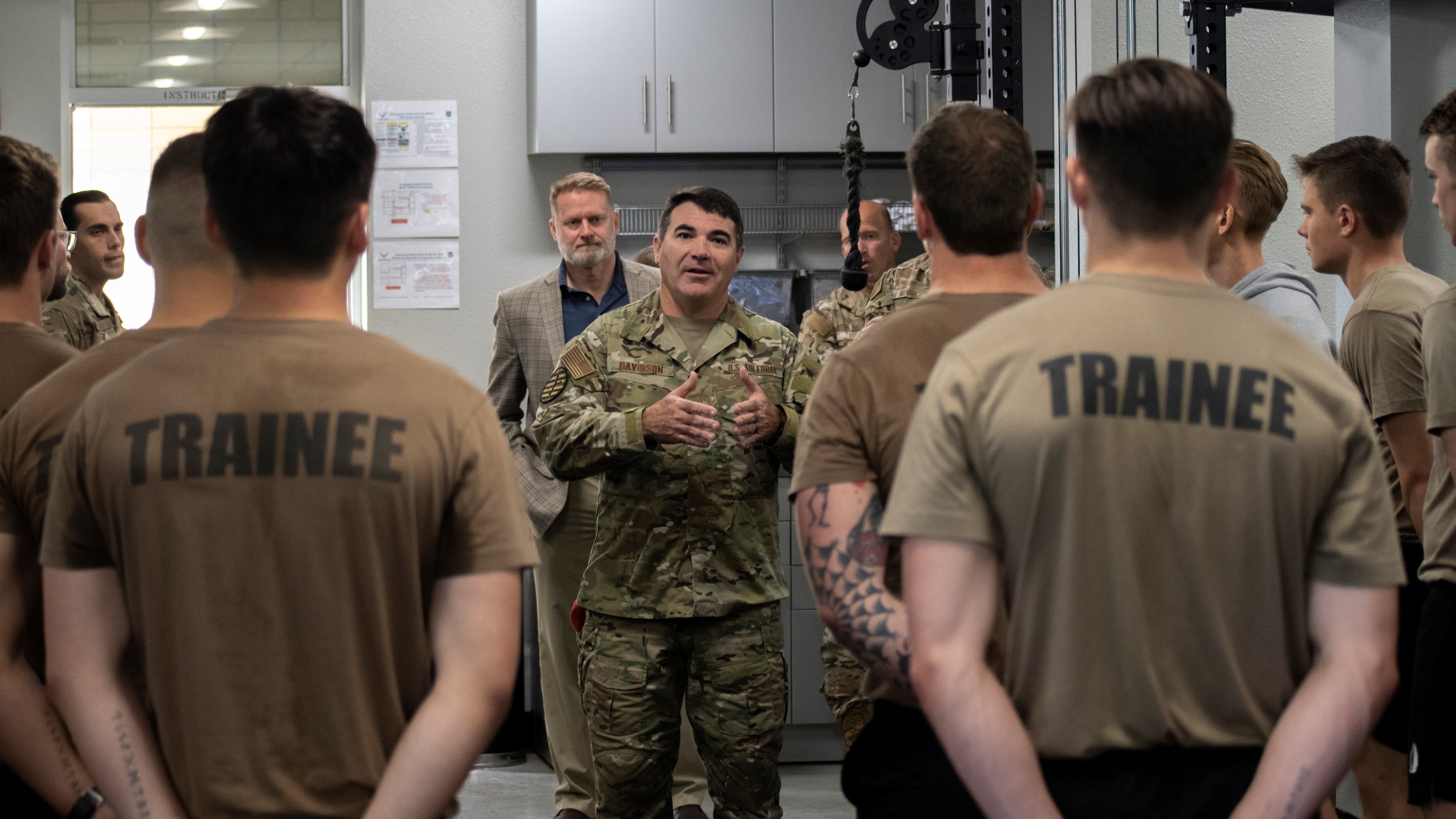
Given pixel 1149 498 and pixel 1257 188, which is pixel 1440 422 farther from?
pixel 1149 498

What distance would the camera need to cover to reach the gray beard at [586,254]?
11.6 feet

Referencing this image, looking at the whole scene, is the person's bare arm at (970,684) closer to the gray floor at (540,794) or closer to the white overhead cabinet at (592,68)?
the gray floor at (540,794)

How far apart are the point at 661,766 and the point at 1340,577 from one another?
5.48 ft

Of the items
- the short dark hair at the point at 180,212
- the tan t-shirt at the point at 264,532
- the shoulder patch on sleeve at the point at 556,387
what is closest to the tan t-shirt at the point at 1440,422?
the tan t-shirt at the point at 264,532

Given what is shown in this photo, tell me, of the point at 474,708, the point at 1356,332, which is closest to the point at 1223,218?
the point at 1356,332

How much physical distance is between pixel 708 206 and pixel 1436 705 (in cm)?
162

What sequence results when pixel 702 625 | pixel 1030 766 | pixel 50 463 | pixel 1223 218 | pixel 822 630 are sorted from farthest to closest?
pixel 822 630
pixel 702 625
pixel 1223 218
pixel 50 463
pixel 1030 766

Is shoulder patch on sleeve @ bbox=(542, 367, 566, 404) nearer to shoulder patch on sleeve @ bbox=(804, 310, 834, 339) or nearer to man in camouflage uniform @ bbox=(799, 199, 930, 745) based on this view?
man in camouflage uniform @ bbox=(799, 199, 930, 745)

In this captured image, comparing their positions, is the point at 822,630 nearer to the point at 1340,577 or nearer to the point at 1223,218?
the point at 1223,218

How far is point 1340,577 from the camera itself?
1.17 metres

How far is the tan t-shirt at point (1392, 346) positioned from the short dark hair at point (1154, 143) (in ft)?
4.23

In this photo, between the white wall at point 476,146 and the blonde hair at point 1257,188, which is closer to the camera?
the blonde hair at point 1257,188

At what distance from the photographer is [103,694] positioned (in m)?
1.19

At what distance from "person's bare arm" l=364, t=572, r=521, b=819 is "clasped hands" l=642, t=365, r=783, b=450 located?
3.82ft
